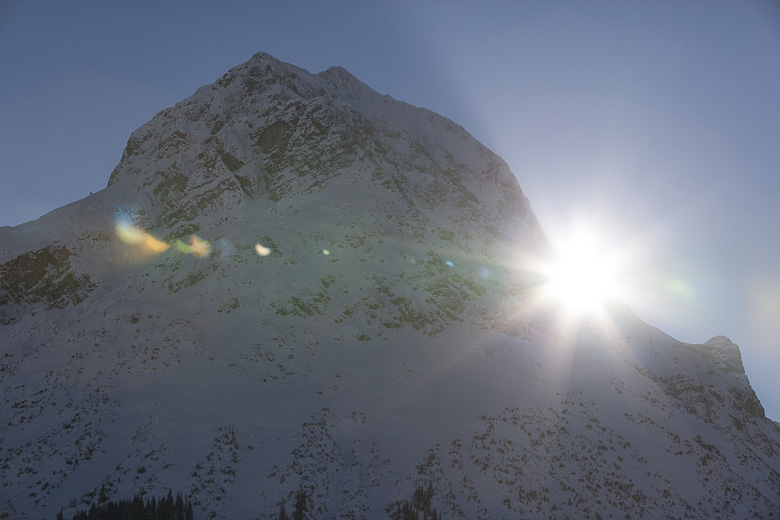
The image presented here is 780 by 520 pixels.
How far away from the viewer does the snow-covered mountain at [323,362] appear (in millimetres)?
24891

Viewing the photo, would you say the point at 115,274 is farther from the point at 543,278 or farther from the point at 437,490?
the point at 543,278

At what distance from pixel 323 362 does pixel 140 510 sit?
15691mm

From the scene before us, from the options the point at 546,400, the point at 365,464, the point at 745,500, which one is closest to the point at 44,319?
the point at 365,464

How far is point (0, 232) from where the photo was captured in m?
49.6

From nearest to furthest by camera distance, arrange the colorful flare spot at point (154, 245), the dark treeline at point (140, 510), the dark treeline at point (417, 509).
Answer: the dark treeline at point (140, 510), the dark treeline at point (417, 509), the colorful flare spot at point (154, 245)

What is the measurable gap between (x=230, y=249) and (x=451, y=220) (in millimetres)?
28291

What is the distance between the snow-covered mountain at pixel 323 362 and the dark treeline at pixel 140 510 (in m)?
0.91

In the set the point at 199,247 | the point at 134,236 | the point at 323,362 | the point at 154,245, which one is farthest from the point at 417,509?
the point at 134,236

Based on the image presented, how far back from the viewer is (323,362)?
34500 millimetres

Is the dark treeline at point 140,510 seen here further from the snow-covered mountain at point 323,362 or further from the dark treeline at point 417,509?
the dark treeline at point 417,509

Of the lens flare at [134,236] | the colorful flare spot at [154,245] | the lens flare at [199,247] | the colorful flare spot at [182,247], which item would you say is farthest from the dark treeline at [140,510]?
the lens flare at [134,236]

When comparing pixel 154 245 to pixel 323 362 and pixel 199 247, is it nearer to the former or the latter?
pixel 199 247

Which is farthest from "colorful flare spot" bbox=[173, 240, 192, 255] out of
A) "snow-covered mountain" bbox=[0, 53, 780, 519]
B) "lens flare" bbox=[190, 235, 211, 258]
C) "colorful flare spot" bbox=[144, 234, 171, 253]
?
"colorful flare spot" bbox=[144, 234, 171, 253]

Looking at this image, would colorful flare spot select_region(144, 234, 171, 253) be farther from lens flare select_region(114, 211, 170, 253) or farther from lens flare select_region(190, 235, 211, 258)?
lens flare select_region(190, 235, 211, 258)
